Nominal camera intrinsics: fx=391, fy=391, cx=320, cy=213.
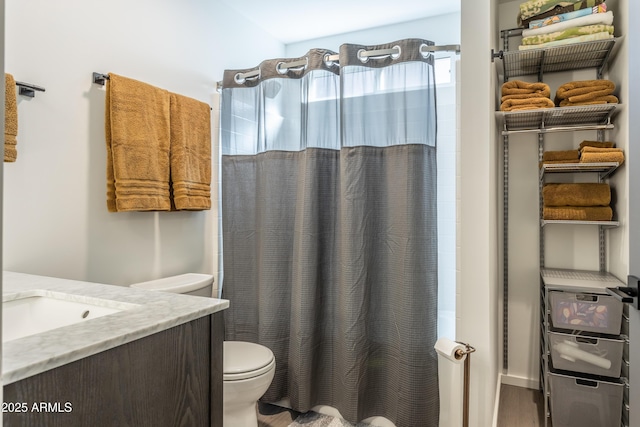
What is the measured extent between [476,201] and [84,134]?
6.04 ft

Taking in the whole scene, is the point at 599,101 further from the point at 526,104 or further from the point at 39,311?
the point at 39,311

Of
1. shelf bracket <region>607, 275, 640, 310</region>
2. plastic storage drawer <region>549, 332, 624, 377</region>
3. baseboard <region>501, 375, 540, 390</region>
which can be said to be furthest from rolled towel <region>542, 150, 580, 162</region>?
baseboard <region>501, 375, 540, 390</region>

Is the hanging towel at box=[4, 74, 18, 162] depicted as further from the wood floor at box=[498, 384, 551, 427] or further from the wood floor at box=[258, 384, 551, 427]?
the wood floor at box=[498, 384, 551, 427]

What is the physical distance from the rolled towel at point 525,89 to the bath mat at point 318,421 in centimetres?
201

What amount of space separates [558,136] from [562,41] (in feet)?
1.99

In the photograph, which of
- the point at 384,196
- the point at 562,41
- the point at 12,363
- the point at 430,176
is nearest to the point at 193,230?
the point at 384,196

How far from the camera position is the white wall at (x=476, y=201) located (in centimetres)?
177

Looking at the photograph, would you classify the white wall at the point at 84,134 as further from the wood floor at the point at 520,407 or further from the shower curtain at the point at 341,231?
the wood floor at the point at 520,407

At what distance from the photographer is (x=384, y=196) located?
6.76ft

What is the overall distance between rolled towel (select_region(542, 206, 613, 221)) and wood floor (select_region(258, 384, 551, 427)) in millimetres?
1102

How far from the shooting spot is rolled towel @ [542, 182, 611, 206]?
211 centimetres

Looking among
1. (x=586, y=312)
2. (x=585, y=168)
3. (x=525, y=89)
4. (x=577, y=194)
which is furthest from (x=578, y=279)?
(x=525, y=89)

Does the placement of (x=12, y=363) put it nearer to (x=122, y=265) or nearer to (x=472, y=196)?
(x=122, y=265)

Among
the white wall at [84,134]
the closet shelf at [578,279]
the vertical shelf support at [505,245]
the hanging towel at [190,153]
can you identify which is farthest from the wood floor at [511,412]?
the hanging towel at [190,153]
